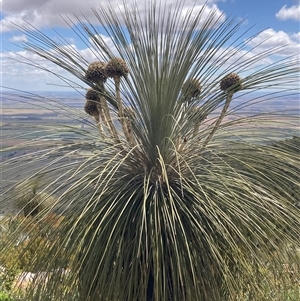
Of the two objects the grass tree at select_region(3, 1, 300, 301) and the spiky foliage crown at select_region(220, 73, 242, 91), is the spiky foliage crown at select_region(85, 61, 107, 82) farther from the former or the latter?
the spiky foliage crown at select_region(220, 73, 242, 91)

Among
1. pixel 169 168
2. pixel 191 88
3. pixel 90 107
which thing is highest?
pixel 191 88

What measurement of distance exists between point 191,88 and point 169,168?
0.36 meters

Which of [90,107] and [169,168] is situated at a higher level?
[90,107]

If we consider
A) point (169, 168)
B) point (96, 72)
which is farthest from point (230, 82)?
point (96, 72)

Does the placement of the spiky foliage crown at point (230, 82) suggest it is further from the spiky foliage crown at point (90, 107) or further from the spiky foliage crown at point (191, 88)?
the spiky foliage crown at point (90, 107)

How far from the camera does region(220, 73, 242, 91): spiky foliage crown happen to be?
209cm

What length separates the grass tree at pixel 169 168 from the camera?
1.88m

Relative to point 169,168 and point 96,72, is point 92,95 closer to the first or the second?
point 96,72

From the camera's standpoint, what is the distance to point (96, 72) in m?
2.15

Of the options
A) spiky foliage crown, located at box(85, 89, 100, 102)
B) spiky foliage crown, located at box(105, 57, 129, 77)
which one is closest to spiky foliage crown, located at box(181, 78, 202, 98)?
spiky foliage crown, located at box(105, 57, 129, 77)

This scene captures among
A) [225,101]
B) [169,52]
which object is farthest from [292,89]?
[169,52]

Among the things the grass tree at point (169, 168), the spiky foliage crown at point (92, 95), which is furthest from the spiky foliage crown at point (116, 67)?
the spiky foliage crown at point (92, 95)

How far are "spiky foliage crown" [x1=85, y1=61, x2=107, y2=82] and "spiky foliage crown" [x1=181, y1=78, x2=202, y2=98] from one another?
36 centimetres

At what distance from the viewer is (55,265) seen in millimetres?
1946
